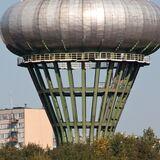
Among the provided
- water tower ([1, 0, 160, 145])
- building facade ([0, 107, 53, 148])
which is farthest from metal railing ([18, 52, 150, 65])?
building facade ([0, 107, 53, 148])

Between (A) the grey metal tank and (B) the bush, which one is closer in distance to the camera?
(B) the bush

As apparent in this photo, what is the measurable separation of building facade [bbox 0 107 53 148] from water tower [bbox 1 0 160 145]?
65.0 meters

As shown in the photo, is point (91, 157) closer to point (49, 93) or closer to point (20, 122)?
point (49, 93)

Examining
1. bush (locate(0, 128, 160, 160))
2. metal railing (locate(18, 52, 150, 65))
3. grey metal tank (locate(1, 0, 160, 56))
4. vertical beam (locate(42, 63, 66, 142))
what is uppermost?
grey metal tank (locate(1, 0, 160, 56))

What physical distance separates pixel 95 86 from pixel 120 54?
188 inches

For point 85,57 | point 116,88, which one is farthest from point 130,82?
point 85,57

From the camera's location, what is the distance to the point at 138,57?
407 ft

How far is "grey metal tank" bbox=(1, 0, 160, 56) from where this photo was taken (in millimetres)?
119500

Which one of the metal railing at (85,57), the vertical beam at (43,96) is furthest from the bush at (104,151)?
the metal railing at (85,57)

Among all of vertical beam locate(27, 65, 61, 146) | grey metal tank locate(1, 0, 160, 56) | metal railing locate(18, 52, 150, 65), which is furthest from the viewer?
vertical beam locate(27, 65, 61, 146)

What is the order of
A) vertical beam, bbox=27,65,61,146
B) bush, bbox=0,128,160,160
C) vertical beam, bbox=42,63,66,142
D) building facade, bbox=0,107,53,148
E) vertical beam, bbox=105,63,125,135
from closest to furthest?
bush, bbox=0,128,160,160, vertical beam, bbox=105,63,125,135, vertical beam, bbox=42,63,66,142, vertical beam, bbox=27,65,61,146, building facade, bbox=0,107,53,148

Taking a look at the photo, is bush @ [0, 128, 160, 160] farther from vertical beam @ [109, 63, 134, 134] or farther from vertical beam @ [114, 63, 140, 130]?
vertical beam @ [114, 63, 140, 130]

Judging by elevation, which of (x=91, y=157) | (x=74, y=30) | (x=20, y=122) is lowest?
(x=91, y=157)

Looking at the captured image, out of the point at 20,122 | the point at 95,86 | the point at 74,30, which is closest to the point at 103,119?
the point at 95,86
